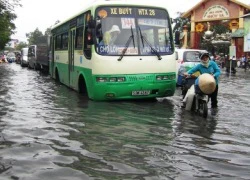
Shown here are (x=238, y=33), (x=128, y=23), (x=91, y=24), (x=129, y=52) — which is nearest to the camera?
(x=91, y=24)

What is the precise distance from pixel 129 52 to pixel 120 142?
443 cm

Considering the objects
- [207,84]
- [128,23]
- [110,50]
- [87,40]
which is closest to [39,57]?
[87,40]

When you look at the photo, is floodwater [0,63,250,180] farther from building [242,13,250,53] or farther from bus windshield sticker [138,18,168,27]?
building [242,13,250,53]

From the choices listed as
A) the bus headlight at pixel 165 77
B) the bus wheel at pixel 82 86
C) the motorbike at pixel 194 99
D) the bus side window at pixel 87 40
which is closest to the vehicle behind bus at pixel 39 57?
the bus wheel at pixel 82 86

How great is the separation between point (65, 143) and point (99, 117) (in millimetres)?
2527

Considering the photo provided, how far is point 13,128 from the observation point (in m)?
7.40

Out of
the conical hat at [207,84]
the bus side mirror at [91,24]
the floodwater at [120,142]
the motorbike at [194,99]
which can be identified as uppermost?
the bus side mirror at [91,24]

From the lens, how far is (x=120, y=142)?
252 inches

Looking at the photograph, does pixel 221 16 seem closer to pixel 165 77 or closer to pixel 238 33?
pixel 238 33

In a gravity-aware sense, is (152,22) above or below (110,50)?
above

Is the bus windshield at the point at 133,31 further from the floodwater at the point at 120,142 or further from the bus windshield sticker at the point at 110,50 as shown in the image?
the floodwater at the point at 120,142

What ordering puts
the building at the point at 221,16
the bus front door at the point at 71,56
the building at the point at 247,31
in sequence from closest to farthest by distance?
1. the bus front door at the point at 71,56
2. the building at the point at 247,31
3. the building at the point at 221,16

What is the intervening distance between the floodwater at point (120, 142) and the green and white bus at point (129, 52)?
1.59 ft

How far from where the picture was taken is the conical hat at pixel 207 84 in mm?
8766
